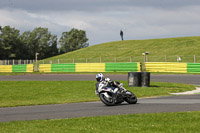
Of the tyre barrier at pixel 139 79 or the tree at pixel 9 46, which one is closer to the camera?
the tyre barrier at pixel 139 79

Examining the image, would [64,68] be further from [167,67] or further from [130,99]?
[130,99]

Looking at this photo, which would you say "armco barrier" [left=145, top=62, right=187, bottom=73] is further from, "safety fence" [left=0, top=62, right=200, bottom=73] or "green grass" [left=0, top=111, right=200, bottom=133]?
"green grass" [left=0, top=111, right=200, bottom=133]

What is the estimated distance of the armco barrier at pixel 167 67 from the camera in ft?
131

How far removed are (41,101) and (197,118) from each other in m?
8.92

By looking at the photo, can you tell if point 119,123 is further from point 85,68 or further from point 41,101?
point 85,68

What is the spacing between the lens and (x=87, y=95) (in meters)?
20.2

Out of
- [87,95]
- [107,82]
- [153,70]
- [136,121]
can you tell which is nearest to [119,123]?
[136,121]

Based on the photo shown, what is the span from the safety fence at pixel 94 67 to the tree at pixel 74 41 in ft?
354

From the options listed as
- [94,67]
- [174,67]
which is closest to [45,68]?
[94,67]

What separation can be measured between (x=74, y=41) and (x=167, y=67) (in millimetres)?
118599

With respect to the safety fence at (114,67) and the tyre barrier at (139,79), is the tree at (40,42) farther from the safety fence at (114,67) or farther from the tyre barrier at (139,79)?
the tyre barrier at (139,79)

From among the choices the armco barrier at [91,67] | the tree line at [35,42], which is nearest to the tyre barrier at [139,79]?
the armco barrier at [91,67]

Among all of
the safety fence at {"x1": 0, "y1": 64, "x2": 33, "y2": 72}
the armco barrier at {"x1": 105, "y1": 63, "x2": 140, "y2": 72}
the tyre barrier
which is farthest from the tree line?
the tyre barrier

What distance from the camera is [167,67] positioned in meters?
41.2
